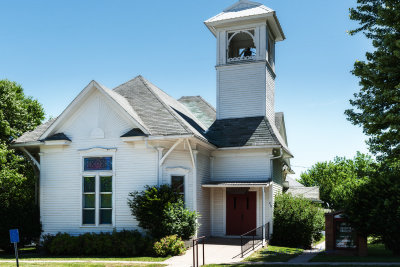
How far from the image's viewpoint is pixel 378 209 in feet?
51.8

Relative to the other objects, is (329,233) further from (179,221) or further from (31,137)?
(31,137)

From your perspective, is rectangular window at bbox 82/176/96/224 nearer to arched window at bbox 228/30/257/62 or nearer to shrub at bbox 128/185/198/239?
shrub at bbox 128/185/198/239

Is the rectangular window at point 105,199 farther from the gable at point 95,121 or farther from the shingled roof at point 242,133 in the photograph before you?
the shingled roof at point 242,133

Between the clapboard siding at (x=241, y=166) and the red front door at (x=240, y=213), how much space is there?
0.98 metres

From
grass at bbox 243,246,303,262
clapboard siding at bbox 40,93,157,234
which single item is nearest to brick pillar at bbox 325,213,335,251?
grass at bbox 243,246,303,262

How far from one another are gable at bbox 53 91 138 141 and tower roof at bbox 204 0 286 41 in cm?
929

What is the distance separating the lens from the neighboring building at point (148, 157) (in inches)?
758

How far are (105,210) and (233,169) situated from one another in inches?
266

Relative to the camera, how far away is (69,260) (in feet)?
53.1

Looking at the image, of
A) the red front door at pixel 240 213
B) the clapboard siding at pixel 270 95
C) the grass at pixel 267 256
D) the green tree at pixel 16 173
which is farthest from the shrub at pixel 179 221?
the clapboard siding at pixel 270 95

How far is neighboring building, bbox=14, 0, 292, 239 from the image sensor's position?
19.2 metres

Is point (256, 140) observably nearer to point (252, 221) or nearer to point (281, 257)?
point (252, 221)

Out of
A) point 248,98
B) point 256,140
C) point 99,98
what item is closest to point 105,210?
point 99,98

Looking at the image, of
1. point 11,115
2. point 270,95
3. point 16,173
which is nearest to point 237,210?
point 270,95
